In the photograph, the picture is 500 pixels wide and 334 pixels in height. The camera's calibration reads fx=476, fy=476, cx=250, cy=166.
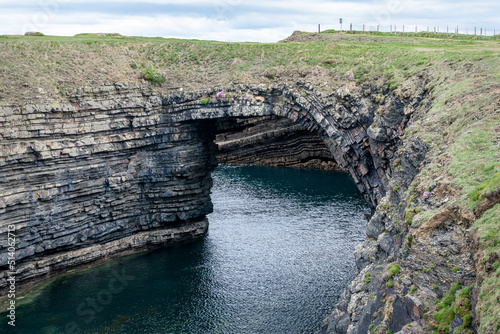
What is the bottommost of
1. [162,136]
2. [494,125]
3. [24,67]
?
[162,136]

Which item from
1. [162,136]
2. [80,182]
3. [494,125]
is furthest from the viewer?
[162,136]

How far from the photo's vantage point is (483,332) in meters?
12.8

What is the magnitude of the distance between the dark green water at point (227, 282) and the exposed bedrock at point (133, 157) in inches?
112

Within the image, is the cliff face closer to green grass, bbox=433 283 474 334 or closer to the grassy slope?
the grassy slope

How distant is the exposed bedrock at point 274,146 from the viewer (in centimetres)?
7806

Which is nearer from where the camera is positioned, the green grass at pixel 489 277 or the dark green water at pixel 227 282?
the green grass at pixel 489 277

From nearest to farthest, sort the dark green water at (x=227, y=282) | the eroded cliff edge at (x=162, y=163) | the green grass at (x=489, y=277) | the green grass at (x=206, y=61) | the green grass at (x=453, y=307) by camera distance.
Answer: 1. the green grass at (x=489, y=277)
2. the green grass at (x=453, y=307)
3. the eroded cliff edge at (x=162, y=163)
4. the dark green water at (x=227, y=282)
5. the green grass at (x=206, y=61)

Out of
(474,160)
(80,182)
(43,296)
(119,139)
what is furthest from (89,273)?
(474,160)

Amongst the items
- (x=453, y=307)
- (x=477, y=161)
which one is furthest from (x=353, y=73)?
(x=453, y=307)

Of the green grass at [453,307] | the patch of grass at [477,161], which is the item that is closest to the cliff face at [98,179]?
the patch of grass at [477,161]

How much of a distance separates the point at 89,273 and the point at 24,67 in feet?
64.2

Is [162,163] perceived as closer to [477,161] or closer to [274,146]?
[477,161]

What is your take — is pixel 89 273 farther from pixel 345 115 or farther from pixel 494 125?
pixel 494 125

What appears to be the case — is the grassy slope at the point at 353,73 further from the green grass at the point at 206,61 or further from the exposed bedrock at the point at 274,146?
the exposed bedrock at the point at 274,146
